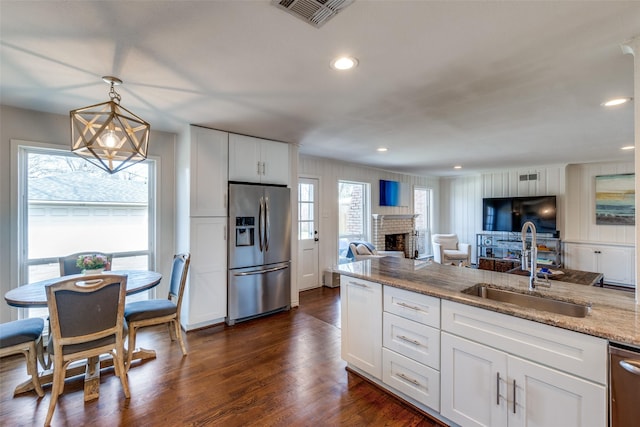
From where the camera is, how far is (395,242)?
272 inches

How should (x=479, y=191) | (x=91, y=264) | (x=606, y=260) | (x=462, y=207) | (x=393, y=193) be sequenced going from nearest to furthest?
(x=91, y=264) < (x=606, y=260) < (x=393, y=193) < (x=479, y=191) < (x=462, y=207)

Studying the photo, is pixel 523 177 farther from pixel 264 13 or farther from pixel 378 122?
pixel 264 13

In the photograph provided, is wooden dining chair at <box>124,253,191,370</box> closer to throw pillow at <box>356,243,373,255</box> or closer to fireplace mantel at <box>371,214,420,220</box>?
throw pillow at <box>356,243,373,255</box>

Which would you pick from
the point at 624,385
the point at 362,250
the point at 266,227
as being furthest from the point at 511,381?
the point at 362,250

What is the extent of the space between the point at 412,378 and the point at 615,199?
6.36 metres

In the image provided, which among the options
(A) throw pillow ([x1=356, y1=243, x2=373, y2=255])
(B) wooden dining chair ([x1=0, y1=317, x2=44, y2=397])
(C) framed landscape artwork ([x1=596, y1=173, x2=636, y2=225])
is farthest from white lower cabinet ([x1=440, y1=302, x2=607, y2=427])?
(C) framed landscape artwork ([x1=596, y1=173, x2=636, y2=225])

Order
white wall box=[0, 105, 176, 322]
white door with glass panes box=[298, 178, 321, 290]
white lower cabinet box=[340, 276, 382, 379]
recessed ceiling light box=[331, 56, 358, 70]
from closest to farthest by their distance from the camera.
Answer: recessed ceiling light box=[331, 56, 358, 70]
white lower cabinet box=[340, 276, 382, 379]
white wall box=[0, 105, 176, 322]
white door with glass panes box=[298, 178, 321, 290]

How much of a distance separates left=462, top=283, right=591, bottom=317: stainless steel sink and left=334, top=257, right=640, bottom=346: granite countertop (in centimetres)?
4

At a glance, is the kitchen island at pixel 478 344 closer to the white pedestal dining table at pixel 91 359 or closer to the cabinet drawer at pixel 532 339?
the cabinet drawer at pixel 532 339

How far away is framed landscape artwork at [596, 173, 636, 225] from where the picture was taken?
550cm

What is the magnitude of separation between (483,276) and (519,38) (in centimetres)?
165

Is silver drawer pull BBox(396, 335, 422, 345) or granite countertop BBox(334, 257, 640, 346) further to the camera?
silver drawer pull BBox(396, 335, 422, 345)

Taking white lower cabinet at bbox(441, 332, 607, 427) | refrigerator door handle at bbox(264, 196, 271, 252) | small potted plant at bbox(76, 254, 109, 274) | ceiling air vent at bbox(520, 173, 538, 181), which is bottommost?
white lower cabinet at bbox(441, 332, 607, 427)

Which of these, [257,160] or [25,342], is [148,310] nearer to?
[25,342]
